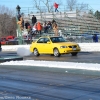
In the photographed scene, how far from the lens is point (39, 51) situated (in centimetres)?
2577

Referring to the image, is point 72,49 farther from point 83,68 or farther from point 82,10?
point 82,10

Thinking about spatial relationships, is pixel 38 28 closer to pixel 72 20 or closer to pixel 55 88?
pixel 72 20

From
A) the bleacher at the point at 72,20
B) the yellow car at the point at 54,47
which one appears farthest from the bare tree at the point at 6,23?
the yellow car at the point at 54,47

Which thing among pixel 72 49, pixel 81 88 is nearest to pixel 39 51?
pixel 72 49

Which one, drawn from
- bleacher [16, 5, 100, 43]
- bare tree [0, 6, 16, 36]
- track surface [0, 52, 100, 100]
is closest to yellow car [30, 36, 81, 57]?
track surface [0, 52, 100, 100]

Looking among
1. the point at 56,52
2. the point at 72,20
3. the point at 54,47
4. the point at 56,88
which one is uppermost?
the point at 72,20

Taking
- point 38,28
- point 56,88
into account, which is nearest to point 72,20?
point 38,28

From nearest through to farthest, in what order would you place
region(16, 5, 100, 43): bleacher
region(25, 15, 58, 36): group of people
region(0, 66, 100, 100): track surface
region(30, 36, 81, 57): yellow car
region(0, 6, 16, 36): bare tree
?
region(0, 66, 100, 100): track surface, region(30, 36, 81, 57): yellow car, region(25, 15, 58, 36): group of people, region(16, 5, 100, 43): bleacher, region(0, 6, 16, 36): bare tree

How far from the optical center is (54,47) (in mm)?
24000

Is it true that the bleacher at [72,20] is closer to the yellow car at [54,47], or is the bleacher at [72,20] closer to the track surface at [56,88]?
the yellow car at [54,47]

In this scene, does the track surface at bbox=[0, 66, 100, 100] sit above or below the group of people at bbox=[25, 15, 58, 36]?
below

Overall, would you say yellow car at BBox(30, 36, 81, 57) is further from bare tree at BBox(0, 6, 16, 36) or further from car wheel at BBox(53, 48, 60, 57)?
bare tree at BBox(0, 6, 16, 36)

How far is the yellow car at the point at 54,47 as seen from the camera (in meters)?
23.6

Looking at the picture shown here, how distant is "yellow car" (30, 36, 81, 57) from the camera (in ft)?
77.3
